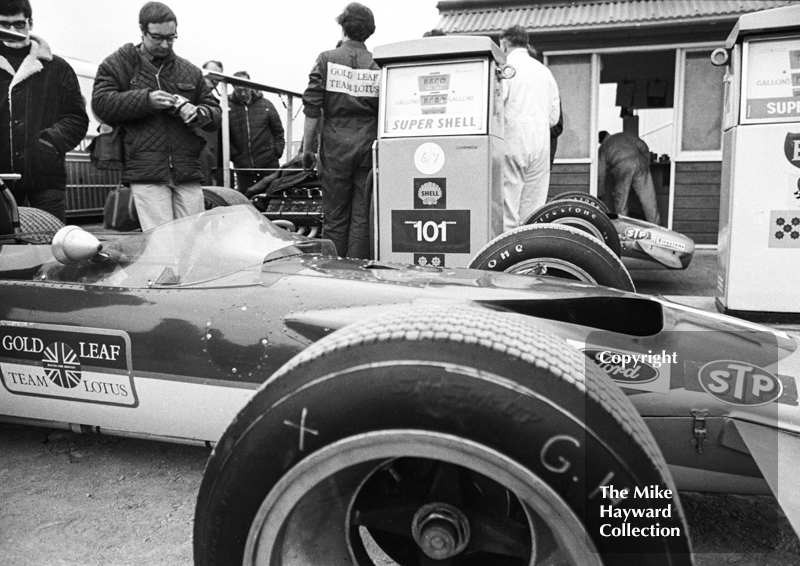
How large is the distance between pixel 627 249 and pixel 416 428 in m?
5.69

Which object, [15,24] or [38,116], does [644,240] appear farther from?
[15,24]

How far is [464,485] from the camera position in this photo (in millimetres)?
1359

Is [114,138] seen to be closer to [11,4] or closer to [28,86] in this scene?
[28,86]

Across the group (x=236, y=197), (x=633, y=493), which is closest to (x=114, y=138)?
(x=236, y=197)

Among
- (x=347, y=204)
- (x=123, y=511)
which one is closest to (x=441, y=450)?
(x=123, y=511)

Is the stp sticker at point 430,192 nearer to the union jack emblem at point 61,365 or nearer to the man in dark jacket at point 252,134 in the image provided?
the union jack emblem at point 61,365

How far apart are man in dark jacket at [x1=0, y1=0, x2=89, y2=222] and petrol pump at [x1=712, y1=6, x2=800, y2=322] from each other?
4.67m

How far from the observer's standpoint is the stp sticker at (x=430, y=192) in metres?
5.05

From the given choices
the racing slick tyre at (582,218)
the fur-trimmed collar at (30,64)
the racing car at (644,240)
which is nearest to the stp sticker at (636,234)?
the racing car at (644,240)

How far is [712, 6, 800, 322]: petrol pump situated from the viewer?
470 centimetres

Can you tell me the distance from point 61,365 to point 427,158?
3.17 meters

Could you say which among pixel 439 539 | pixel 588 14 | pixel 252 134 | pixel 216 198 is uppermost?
pixel 588 14

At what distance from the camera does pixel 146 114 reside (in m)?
4.29

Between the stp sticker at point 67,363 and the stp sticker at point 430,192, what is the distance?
301cm
